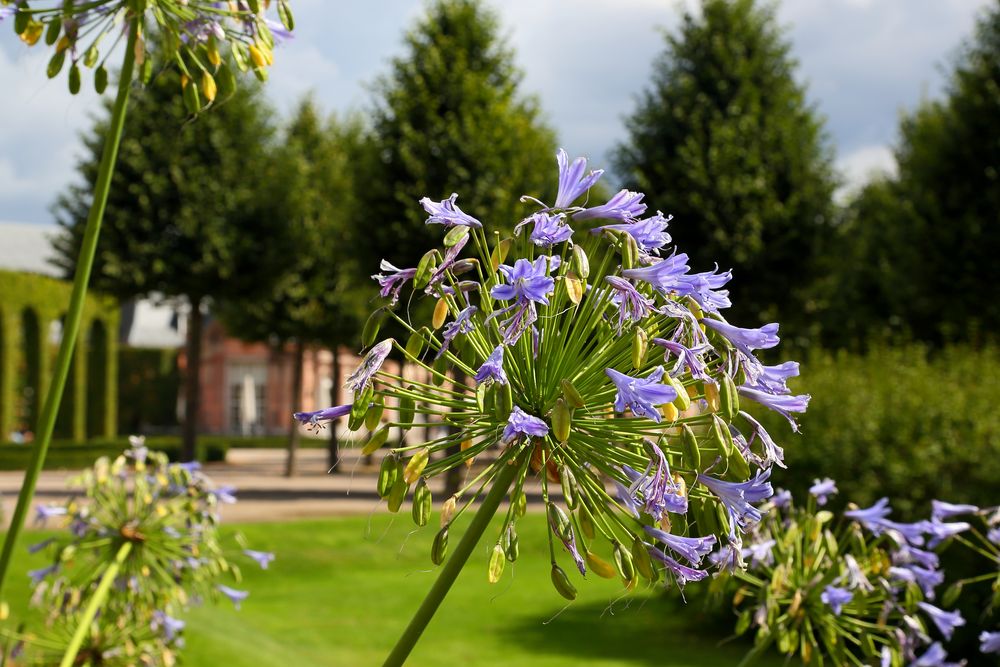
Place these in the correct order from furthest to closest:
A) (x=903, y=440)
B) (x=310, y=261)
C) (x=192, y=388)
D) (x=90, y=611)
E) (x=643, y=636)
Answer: (x=310, y=261), (x=192, y=388), (x=643, y=636), (x=903, y=440), (x=90, y=611)

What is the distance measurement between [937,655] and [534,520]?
1617 centimetres

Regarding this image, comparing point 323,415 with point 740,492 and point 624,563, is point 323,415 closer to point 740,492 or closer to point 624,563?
point 624,563

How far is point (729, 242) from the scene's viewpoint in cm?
2275

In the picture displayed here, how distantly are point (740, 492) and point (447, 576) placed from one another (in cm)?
57

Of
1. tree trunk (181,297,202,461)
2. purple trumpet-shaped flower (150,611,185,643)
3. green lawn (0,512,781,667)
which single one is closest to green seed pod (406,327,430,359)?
purple trumpet-shaped flower (150,611,185,643)

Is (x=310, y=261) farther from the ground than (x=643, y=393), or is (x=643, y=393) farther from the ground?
(x=310, y=261)

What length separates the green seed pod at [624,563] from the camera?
200cm

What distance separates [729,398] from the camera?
6.15 feet

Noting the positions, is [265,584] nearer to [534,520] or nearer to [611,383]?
[534,520]

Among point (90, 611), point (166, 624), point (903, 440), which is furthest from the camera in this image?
point (903, 440)

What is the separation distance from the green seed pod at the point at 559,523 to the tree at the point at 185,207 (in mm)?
24360

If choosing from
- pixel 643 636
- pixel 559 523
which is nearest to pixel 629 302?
pixel 559 523

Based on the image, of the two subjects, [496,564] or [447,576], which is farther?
[496,564]

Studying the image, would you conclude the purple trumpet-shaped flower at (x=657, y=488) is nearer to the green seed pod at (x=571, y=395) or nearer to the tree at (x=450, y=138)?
the green seed pod at (x=571, y=395)
